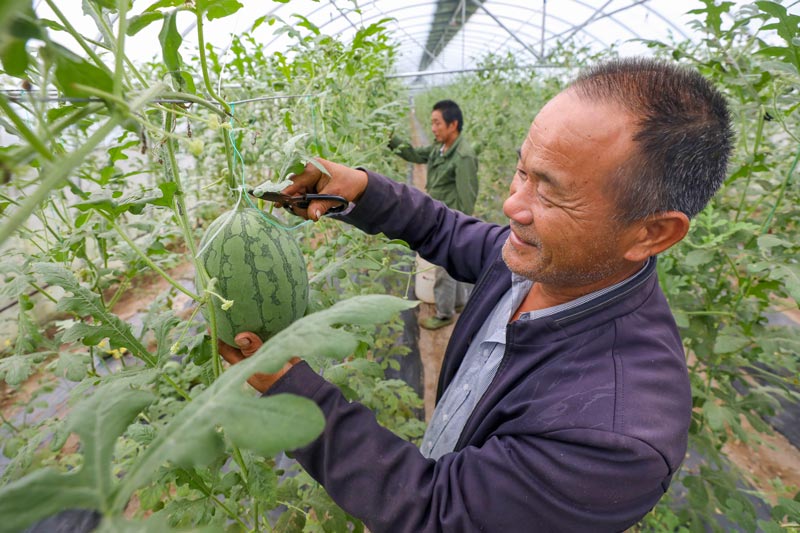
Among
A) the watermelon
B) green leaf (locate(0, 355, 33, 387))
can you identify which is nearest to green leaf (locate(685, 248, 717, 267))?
the watermelon

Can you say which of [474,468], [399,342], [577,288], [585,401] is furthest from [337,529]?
[399,342]

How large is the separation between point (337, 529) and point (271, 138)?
5.18ft

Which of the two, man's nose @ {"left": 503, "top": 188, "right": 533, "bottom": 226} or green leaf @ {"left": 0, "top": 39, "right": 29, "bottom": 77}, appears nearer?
green leaf @ {"left": 0, "top": 39, "right": 29, "bottom": 77}

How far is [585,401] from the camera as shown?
979mm

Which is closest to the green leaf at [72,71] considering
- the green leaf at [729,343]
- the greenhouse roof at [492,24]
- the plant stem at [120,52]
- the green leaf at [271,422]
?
the plant stem at [120,52]

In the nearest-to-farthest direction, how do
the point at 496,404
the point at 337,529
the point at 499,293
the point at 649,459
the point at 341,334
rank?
the point at 341,334
the point at 649,459
the point at 496,404
the point at 337,529
the point at 499,293

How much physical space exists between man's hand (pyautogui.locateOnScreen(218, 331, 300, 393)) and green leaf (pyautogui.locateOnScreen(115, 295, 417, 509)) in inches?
18.5

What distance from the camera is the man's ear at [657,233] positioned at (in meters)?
1.08

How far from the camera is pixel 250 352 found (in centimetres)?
106

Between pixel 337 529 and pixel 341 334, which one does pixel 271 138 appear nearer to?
pixel 337 529

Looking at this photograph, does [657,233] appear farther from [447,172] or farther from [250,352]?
[447,172]

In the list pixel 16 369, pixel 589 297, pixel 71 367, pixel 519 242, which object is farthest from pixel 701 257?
pixel 16 369

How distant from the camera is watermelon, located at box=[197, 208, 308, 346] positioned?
1.00 m

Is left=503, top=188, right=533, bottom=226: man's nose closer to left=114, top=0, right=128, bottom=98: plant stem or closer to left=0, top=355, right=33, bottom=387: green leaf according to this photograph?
left=114, top=0, right=128, bottom=98: plant stem
